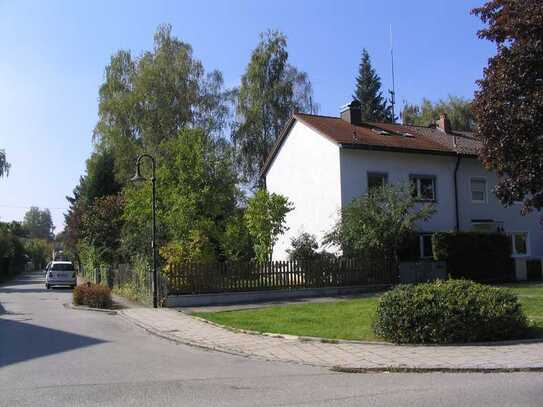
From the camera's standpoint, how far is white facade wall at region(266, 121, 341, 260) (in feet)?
91.8

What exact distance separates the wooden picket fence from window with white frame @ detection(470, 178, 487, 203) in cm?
889

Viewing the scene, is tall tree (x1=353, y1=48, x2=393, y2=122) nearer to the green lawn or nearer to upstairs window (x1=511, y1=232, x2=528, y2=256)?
upstairs window (x1=511, y1=232, x2=528, y2=256)

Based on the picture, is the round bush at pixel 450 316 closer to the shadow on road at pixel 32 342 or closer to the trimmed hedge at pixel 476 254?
the shadow on road at pixel 32 342

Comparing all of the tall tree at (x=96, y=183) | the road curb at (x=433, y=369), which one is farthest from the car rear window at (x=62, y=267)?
the road curb at (x=433, y=369)

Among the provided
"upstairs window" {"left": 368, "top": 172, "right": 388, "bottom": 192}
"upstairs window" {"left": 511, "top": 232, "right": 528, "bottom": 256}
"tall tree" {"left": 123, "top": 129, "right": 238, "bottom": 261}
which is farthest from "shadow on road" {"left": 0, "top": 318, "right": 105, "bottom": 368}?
"upstairs window" {"left": 511, "top": 232, "right": 528, "bottom": 256}

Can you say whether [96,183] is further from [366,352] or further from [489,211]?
[366,352]

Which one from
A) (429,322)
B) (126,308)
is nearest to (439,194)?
(126,308)

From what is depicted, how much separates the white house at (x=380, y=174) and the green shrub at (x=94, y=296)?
10831 mm

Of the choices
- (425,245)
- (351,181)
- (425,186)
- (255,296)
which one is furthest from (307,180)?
(255,296)

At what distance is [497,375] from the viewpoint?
346 inches

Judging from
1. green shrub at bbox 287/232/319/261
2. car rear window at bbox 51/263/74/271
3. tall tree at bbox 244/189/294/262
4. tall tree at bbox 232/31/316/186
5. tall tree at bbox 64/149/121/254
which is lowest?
car rear window at bbox 51/263/74/271

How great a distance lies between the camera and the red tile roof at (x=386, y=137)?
1097 inches

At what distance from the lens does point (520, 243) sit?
31.6m

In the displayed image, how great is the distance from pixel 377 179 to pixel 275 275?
28.5ft
